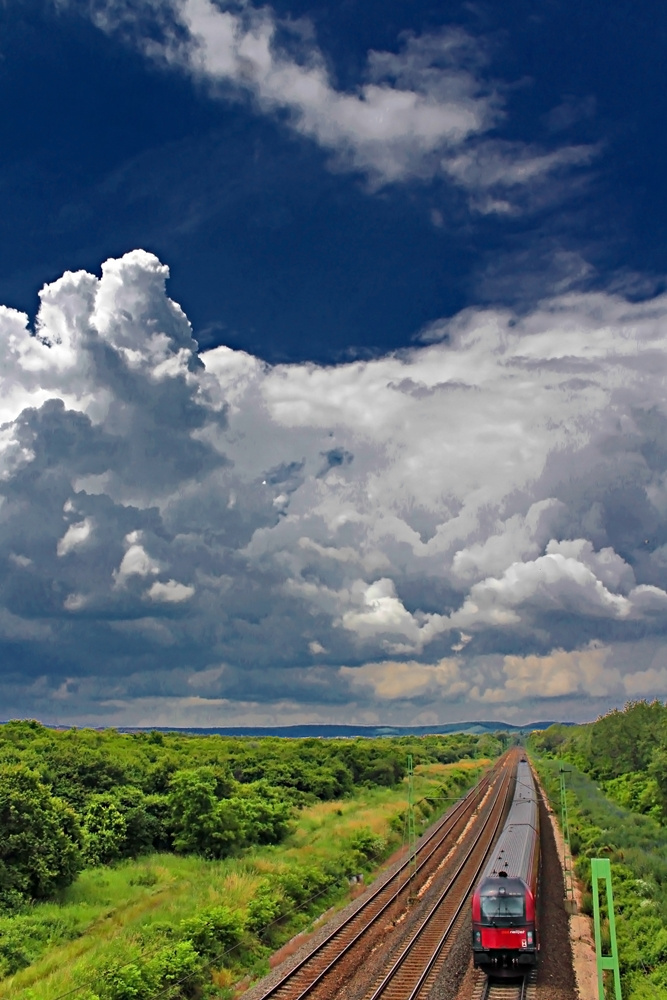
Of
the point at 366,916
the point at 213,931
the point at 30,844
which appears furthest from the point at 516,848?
the point at 30,844

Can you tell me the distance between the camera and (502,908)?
26391 millimetres

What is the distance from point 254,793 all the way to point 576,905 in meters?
29.7

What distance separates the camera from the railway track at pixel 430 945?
24125 mm

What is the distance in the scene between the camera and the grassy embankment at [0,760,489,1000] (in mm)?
25125

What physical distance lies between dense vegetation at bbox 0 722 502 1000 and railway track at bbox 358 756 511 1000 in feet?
16.7

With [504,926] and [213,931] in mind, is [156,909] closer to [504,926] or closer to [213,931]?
[213,931]

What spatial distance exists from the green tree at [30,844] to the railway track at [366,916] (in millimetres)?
13120

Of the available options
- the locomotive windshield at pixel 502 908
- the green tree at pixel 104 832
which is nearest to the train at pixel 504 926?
the locomotive windshield at pixel 502 908

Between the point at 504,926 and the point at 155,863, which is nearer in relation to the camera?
the point at 504,926

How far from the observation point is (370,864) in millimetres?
46938

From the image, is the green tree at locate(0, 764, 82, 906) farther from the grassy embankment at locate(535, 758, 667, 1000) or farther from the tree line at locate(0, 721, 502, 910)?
the grassy embankment at locate(535, 758, 667, 1000)

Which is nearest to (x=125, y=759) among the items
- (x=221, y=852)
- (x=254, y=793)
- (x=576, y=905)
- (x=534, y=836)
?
(x=254, y=793)

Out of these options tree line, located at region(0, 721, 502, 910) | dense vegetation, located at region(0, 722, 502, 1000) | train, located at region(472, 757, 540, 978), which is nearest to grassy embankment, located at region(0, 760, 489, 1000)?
dense vegetation, located at region(0, 722, 502, 1000)

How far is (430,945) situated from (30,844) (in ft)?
58.8
